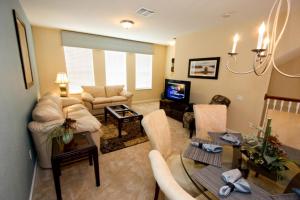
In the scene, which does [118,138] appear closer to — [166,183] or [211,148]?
[211,148]

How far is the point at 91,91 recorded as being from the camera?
4660 millimetres

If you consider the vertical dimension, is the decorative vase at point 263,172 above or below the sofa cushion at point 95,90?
below

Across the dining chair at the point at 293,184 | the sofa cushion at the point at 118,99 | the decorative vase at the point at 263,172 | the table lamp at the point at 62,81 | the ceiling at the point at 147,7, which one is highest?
→ the ceiling at the point at 147,7

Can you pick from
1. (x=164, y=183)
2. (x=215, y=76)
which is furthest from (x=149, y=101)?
(x=164, y=183)

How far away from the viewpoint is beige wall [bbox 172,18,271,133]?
302cm

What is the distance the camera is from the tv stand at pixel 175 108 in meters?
4.01

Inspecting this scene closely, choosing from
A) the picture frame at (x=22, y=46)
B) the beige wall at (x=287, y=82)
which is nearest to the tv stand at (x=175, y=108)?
the beige wall at (x=287, y=82)

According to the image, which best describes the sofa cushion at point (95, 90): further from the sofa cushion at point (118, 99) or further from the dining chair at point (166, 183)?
the dining chair at point (166, 183)

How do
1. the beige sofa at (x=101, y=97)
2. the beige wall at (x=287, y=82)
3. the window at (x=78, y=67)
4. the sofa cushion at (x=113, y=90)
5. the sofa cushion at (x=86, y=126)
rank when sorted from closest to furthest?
the sofa cushion at (x=86, y=126)
the beige wall at (x=287, y=82)
the beige sofa at (x=101, y=97)
the window at (x=78, y=67)
the sofa cushion at (x=113, y=90)

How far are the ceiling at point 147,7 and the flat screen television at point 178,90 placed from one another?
4.88 feet

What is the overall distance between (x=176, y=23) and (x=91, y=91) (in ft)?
10.6

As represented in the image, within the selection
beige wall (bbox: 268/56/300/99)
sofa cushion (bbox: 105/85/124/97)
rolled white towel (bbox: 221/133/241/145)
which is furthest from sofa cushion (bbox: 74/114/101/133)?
beige wall (bbox: 268/56/300/99)

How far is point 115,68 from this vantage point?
214 inches

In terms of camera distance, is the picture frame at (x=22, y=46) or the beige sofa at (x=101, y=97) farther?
the beige sofa at (x=101, y=97)
